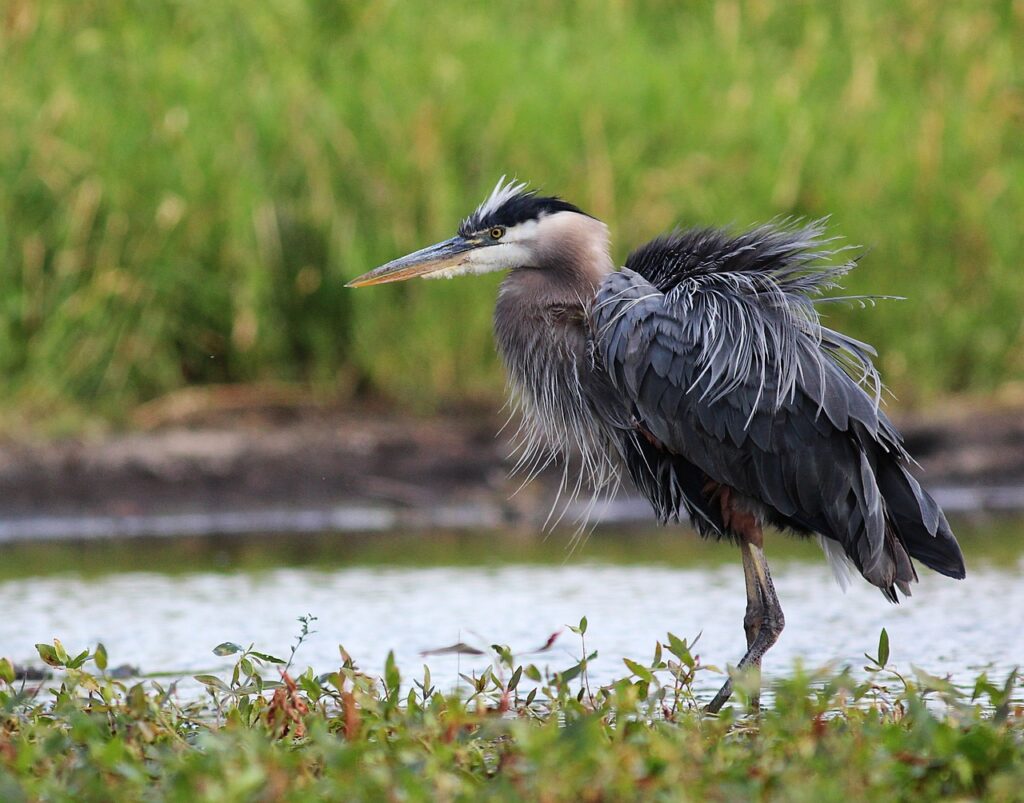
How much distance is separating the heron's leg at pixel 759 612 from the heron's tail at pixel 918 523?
0.43 metres

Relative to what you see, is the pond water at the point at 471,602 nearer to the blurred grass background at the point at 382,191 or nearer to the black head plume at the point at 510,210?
the blurred grass background at the point at 382,191

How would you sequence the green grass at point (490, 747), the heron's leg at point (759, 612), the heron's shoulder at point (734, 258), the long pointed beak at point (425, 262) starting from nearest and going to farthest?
1. the green grass at point (490, 747)
2. the heron's leg at point (759, 612)
3. the heron's shoulder at point (734, 258)
4. the long pointed beak at point (425, 262)

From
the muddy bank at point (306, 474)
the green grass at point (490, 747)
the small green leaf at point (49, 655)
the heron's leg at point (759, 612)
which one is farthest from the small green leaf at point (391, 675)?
the muddy bank at point (306, 474)

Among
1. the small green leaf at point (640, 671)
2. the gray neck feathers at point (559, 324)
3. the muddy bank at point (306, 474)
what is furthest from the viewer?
the muddy bank at point (306, 474)

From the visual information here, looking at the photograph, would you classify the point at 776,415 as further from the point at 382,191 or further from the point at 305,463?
the point at 382,191

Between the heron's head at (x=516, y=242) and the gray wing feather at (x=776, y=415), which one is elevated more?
the heron's head at (x=516, y=242)

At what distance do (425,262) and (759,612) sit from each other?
1.56m

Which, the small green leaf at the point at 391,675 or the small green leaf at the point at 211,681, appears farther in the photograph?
the small green leaf at the point at 211,681

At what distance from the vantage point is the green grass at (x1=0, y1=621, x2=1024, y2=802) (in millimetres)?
3215

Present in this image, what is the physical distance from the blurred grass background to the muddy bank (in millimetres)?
230

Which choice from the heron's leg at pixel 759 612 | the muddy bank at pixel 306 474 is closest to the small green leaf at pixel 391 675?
the heron's leg at pixel 759 612

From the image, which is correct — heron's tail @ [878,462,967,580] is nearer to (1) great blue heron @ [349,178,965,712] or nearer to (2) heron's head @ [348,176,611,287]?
(1) great blue heron @ [349,178,965,712]

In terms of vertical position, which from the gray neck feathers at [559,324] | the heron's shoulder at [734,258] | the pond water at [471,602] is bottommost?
the pond water at [471,602]

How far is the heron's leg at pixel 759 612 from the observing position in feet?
17.1
